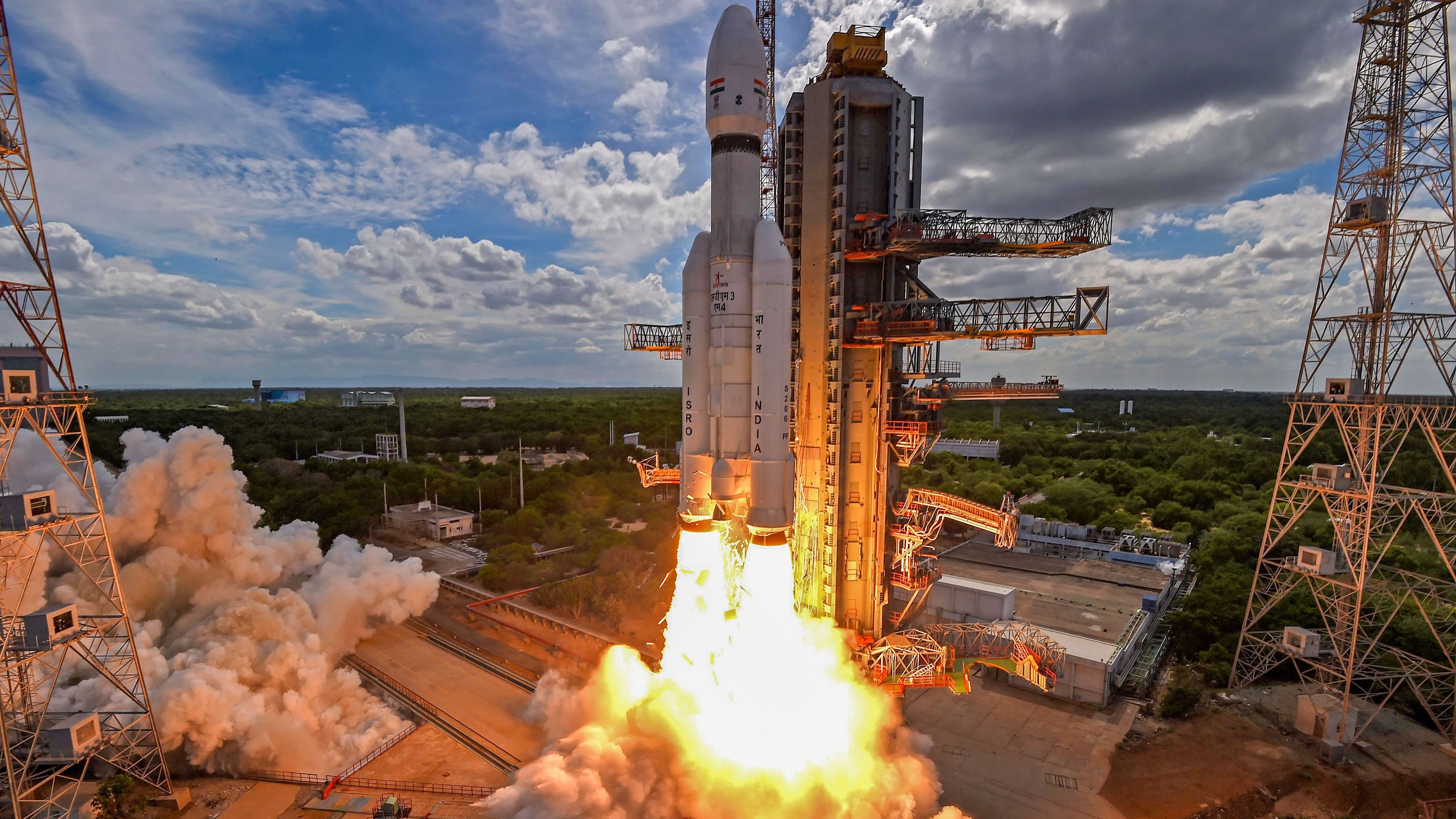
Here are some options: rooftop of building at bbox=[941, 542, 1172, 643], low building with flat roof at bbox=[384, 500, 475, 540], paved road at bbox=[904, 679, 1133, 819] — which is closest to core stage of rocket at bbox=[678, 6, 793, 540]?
paved road at bbox=[904, 679, 1133, 819]

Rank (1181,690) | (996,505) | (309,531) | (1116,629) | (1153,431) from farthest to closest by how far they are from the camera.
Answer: (1153,431), (996,505), (309,531), (1116,629), (1181,690)

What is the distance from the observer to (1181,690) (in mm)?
24312

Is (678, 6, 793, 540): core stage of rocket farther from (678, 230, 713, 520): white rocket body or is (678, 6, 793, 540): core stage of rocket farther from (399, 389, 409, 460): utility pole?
(399, 389, 409, 460): utility pole

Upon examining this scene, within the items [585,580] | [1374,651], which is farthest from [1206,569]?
[585,580]

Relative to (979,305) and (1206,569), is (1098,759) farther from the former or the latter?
(1206,569)

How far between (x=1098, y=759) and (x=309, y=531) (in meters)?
33.7

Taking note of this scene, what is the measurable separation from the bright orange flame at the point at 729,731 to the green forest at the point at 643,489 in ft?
44.6

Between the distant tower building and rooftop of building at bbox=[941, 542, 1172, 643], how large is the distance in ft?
198

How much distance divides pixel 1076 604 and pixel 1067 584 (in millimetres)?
3427

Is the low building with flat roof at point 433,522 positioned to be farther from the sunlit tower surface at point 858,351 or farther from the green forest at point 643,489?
the sunlit tower surface at point 858,351

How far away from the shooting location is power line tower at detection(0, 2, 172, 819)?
57.0 feet

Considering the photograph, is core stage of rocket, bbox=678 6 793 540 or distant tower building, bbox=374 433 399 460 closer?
core stage of rocket, bbox=678 6 793 540

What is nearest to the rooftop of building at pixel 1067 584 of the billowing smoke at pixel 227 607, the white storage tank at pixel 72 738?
the billowing smoke at pixel 227 607

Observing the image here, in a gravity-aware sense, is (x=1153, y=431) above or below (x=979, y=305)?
below
